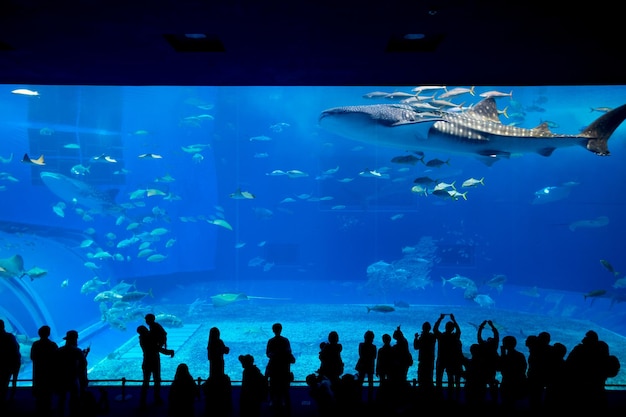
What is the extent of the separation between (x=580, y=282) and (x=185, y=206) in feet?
80.3

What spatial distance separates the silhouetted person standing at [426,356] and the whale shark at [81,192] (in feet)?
50.0

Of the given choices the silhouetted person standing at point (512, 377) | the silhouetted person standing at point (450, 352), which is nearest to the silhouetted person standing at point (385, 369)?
the silhouetted person standing at point (450, 352)

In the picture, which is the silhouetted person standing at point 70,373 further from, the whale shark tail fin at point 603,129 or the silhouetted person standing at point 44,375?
the whale shark tail fin at point 603,129

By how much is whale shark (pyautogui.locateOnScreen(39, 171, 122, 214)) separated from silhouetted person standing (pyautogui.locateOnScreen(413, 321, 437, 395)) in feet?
50.0

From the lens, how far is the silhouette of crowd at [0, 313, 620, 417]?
10.2 ft

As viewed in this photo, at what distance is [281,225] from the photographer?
27.9 m

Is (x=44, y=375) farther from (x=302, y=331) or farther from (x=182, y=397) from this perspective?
(x=302, y=331)

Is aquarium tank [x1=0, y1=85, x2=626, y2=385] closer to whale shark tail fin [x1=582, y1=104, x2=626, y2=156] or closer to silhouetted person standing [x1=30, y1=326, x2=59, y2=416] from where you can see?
whale shark tail fin [x1=582, y1=104, x2=626, y2=156]

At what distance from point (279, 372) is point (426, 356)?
Result: 1448 mm

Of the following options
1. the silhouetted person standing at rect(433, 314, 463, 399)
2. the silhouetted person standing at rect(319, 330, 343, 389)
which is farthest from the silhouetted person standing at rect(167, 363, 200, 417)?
the silhouetted person standing at rect(433, 314, 463, 399)

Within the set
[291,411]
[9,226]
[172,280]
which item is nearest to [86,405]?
[291,411]
